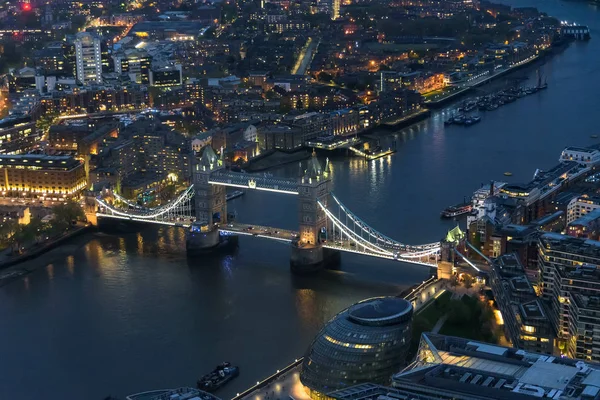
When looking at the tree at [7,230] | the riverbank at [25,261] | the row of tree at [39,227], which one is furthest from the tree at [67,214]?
the tree at [7,230]

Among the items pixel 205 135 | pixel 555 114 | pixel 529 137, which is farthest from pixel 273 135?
pixel 555 114

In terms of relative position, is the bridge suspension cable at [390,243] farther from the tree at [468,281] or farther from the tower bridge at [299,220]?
the tree at [468,281]

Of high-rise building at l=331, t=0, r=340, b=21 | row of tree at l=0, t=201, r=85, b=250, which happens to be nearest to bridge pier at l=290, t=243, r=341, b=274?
row of tree at l=0, t=201, r=85, b=250

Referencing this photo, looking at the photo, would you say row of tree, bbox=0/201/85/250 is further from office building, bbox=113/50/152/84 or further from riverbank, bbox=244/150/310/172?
office building, bbox=113/50/152/84

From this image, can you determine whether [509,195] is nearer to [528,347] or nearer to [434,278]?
[434,278]

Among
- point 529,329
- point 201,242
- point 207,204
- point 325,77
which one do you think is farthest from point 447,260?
point 325,77

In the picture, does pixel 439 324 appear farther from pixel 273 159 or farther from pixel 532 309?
pixel 273 159
